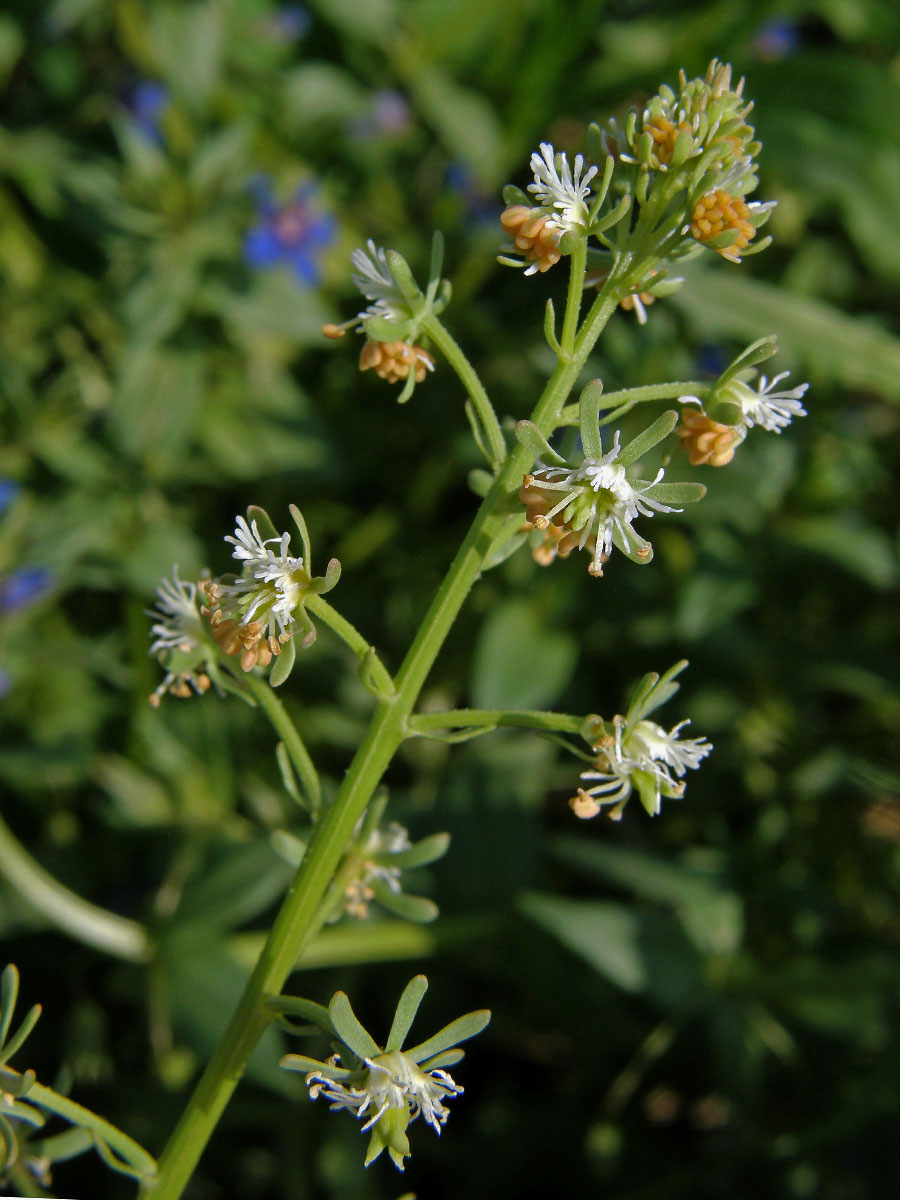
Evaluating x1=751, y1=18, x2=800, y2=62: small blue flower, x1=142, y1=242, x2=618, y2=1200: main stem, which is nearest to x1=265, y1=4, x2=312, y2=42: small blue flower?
x1=751, y1=18, x2=800, y2=62: small blue flower

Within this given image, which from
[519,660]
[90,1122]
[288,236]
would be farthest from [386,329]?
[288,236]

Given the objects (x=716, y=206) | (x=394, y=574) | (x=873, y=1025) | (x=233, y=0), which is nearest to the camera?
(x=716, y=206)

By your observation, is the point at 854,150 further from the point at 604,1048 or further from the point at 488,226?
the point at 604,1048

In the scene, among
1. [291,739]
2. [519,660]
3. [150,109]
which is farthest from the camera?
[150,109]

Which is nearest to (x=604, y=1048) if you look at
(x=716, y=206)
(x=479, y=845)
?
(x=479, y=845)

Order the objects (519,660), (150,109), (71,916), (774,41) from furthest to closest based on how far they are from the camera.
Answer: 1. (774,41)
2. (150,109)
3. (519,660)
4. (71,916)

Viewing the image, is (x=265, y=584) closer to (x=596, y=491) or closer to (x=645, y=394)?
(x=596, y=491)

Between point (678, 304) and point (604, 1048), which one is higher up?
point (678, 304)
